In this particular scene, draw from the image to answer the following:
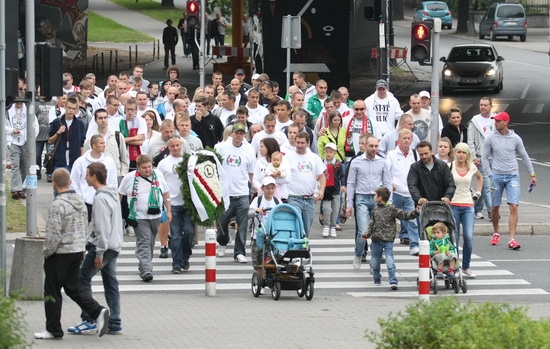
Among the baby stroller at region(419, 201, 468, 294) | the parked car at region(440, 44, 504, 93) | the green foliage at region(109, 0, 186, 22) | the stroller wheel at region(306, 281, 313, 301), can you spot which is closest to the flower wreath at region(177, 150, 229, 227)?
the stroller wheel at region(306, 281, 313, 301)

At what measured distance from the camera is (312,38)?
1511 inches

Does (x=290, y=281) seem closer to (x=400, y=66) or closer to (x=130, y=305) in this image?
(x=130, y=305)

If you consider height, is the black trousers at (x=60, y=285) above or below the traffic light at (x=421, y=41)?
below

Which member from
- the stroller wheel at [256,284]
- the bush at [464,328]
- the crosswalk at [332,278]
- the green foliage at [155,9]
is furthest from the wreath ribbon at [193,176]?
the green foliage at [155,9]

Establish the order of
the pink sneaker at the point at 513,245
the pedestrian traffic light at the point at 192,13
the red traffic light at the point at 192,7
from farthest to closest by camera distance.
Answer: the red traffic light at the point at 192,7
the pedestrian traffic light at the point at 192,13
the pink sneaker at the point at 513,245

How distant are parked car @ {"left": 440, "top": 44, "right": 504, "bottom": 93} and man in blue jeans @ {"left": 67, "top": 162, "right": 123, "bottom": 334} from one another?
3253cm

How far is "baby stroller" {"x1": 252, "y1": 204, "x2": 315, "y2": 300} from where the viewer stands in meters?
15.5

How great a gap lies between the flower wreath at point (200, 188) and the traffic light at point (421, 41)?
5.16m

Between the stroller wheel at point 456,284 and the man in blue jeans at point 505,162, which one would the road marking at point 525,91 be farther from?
the stroller wheel at point 456,284

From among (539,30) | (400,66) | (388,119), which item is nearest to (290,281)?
(388,119)

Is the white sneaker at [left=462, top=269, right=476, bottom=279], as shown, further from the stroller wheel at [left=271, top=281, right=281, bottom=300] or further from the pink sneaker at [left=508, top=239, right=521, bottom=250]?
the stroller wheel at [left=271, top=281, right=281, bottom=300]

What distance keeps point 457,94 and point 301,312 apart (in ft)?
104

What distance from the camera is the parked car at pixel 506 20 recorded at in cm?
6962

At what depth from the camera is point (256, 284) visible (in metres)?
15.8
